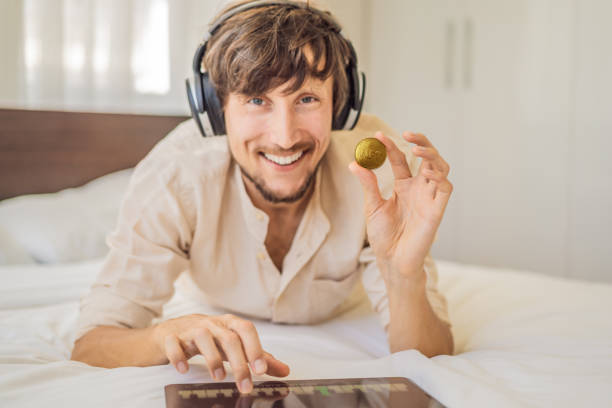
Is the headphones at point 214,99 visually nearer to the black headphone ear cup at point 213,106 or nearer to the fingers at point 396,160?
the black headphone ear cup at point 213,106

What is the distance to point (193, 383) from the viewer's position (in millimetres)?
660

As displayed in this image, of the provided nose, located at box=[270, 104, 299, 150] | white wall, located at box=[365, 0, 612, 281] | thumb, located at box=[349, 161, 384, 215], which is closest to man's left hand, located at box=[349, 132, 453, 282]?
thumb, located at box=[349, 161, 384, 215]

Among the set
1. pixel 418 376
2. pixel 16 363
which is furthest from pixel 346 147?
pixel 16 363

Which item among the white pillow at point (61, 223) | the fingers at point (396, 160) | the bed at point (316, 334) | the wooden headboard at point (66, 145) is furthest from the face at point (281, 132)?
the wooden headboard at point (66, 145)

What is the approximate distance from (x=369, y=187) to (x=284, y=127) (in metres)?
0.16

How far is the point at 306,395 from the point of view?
0.62 metres

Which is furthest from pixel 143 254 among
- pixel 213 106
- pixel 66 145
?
pixel 66 145

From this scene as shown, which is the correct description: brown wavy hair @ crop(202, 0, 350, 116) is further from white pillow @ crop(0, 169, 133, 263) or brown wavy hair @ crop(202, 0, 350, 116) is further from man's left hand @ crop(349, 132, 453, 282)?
white pillow @ crop(0, 169, 133, 263)

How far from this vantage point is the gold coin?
759 mm

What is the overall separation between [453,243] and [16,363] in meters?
2.20

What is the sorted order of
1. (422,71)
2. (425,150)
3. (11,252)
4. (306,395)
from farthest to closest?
(422,71), (11,252), (425,150), (306,395)

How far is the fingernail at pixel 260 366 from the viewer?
65cm

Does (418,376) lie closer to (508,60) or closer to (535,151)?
(535,151)

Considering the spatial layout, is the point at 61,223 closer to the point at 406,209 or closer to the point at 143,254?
the point at 143,254
